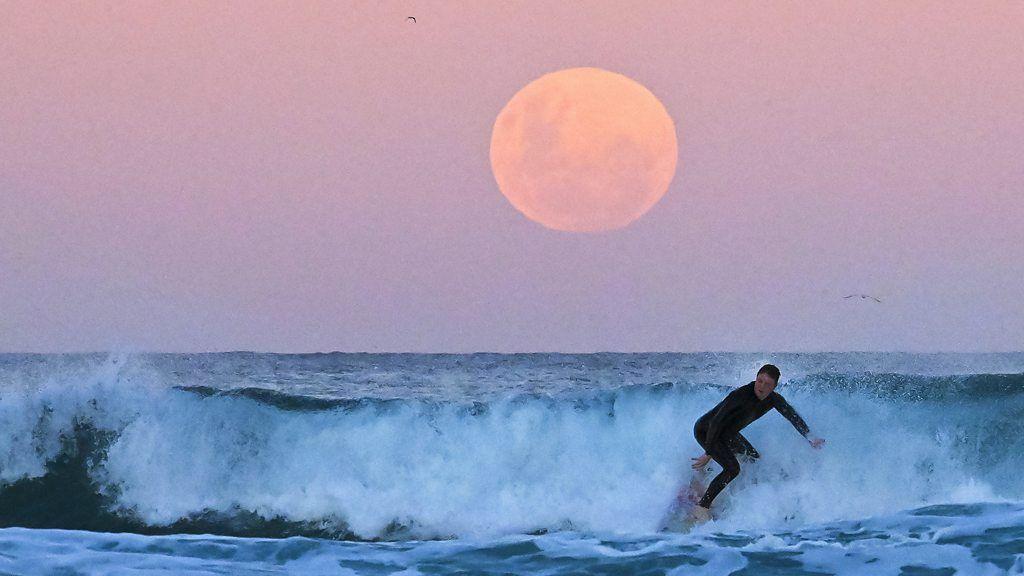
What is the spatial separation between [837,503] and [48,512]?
8.92m

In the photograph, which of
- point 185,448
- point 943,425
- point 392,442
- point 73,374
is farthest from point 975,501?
point 73,374

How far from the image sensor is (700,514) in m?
10.3

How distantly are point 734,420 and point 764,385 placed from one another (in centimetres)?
53

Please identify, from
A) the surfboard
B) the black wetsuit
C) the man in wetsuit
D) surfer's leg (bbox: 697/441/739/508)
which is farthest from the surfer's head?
the surfboard

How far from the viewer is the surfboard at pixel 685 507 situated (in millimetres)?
10445

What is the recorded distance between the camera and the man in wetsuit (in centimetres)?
970

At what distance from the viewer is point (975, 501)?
11906mm

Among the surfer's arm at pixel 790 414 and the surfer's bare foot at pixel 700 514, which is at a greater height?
the surfer's arm at pixel 790 414

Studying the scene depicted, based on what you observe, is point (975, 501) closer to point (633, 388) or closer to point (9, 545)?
point (633, 388)

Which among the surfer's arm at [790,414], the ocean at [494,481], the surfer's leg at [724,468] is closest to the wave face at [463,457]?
the ocean at [494,481]

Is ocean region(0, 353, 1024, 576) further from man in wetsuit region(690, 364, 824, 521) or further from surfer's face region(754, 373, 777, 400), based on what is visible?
surfer's face region(754, 373, 777, 400)

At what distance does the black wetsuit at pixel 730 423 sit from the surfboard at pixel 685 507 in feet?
1.06

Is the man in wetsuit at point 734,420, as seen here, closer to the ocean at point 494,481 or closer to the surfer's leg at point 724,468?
the surfer's leg at point 724,468

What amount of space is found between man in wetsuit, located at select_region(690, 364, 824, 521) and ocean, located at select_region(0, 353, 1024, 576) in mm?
640
